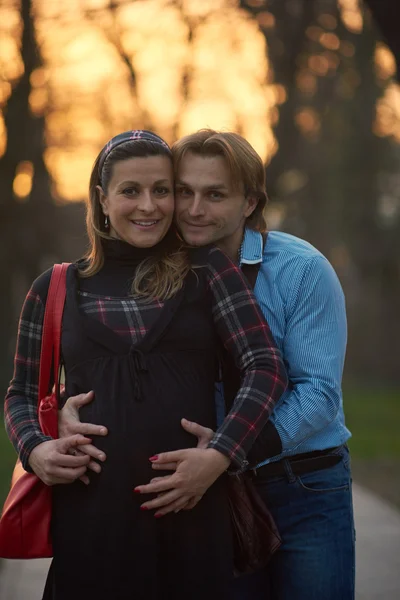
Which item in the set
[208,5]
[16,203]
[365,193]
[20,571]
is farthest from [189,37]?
[20,571]

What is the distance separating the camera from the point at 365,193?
27.1 meters

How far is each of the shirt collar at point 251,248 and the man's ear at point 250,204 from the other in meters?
0.10

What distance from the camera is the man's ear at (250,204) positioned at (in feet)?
11.4

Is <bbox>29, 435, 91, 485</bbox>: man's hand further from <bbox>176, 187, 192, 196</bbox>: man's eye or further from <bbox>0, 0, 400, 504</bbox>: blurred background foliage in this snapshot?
<bbox>0, 0, 400, 504</bbox>: blurred background foliage

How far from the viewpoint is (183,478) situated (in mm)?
2795

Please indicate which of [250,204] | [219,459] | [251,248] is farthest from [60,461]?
[250,204]

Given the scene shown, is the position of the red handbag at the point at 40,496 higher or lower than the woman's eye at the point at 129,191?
lower

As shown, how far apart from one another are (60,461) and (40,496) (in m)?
0.20

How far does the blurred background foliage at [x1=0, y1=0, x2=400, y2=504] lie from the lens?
54.9ft

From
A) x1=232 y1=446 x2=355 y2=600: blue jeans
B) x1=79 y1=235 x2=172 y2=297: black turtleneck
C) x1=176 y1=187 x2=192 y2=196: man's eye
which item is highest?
x1=176 y1=187 x2=192 y2=196: man's eye

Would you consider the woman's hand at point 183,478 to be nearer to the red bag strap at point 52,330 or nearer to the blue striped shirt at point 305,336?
the blue striped shirt at point 305,336

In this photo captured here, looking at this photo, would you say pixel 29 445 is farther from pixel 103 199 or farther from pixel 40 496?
pixel 103 199

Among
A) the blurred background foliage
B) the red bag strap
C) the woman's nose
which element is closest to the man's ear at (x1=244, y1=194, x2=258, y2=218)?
the woman's nose

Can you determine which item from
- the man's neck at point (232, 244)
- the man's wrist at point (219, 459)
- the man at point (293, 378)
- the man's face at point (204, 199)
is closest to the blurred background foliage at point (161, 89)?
the man at point (293, 378)
